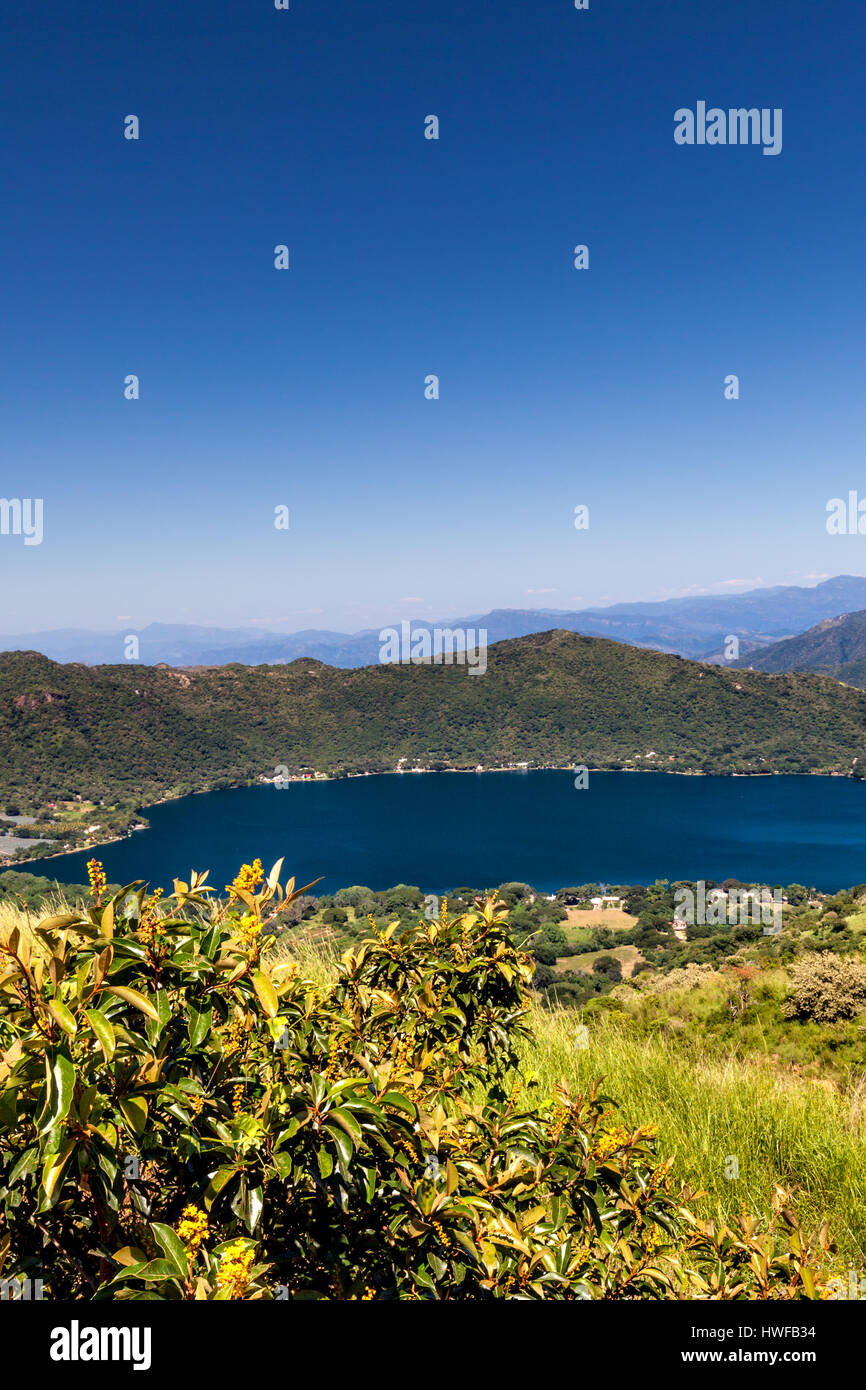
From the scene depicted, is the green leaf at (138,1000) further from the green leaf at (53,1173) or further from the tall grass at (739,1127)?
the tall grass at (739,1127)

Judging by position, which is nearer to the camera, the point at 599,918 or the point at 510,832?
the point at 599,918

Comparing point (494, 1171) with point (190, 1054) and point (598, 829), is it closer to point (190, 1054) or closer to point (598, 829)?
point (190, 1054)

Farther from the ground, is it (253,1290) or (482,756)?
(253,1290)

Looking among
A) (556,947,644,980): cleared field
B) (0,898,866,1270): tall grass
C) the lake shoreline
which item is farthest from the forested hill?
(0,898,866,1270): tall grass

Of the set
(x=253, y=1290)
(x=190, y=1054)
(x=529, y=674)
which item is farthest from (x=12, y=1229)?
(x=529, y=674)

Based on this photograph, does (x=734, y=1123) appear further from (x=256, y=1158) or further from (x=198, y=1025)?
(x=198, y=1025)

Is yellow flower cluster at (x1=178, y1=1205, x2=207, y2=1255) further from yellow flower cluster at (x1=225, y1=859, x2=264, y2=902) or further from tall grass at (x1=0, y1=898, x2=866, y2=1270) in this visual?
tall grass at (x1=0, y1=898, x2=866, y2=1270)

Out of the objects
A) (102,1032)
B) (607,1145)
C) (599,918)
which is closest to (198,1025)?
(102,1032)
